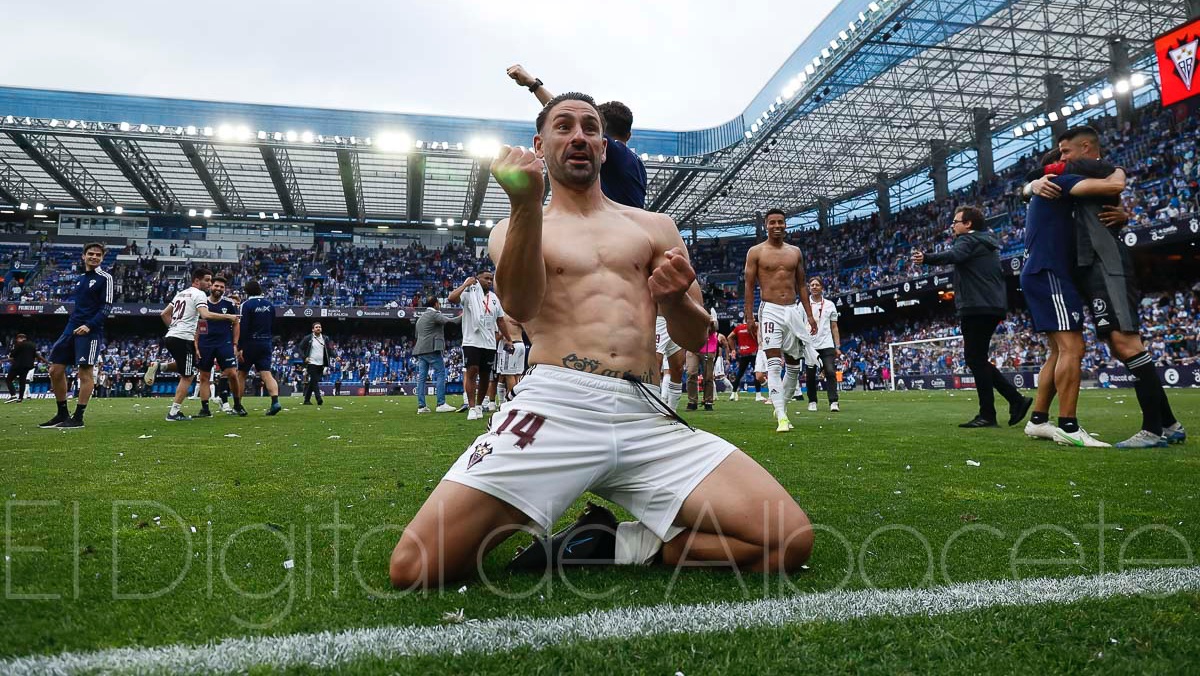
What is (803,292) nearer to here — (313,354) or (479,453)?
(479,453)

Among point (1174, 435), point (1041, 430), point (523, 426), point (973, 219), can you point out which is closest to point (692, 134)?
point (973, 219)

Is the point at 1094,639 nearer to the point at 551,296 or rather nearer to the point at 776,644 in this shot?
the point at 776,644

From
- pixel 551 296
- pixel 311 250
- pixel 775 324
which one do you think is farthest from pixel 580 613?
pixel 311 250

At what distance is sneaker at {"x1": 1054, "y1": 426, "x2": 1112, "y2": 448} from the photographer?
14.9 ft

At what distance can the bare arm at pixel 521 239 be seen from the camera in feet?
5.91

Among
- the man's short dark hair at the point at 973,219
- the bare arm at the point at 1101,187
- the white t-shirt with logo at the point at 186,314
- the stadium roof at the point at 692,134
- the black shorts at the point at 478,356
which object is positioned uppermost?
the stadium roof at the point at 692,134

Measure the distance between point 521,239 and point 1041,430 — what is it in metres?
5.00

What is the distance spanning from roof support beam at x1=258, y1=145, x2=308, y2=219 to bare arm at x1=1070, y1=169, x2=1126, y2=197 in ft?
105

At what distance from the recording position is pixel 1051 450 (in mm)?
4430

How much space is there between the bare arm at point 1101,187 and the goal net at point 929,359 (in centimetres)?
1855

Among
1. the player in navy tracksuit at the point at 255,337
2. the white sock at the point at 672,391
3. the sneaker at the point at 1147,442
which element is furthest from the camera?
the player in navy tracksuit at the point at 255,337

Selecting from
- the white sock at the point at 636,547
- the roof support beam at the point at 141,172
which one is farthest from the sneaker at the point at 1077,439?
the roof support beam at the point at 141,172

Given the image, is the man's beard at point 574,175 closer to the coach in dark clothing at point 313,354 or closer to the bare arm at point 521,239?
the bare arm at point 521,239

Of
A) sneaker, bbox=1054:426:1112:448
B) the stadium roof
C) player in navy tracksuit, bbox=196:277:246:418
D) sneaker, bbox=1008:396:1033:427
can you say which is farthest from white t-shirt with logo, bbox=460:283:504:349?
the stadium roof
